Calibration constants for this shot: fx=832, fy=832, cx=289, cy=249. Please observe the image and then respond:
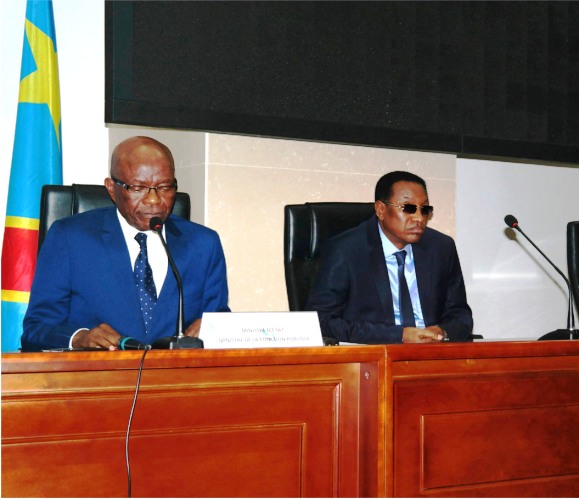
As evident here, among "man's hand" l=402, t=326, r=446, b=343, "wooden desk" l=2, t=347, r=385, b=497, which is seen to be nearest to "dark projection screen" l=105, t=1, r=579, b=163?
"man's hand" l=402, t=326, r=446, b=343

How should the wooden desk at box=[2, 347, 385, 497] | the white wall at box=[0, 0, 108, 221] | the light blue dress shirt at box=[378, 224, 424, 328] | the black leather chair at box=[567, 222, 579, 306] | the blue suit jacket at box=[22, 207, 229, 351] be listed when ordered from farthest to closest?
the white wall at box=[0, 0, 108, 221], the black leather chair at box=[567, 222, 579, 306], the light blue dress shirt at box=[378, 224, 424, 328], the blue suit jacket at box=[22, 207, 229, 351], the wooden desk at box=[2, 347, 385, 497]

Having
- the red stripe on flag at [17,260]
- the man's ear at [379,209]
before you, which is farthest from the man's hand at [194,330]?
the red stripe on flag at [17,260]

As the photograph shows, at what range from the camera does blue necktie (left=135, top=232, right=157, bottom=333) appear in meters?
2.32

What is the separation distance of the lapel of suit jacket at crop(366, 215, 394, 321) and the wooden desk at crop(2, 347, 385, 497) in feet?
2.97

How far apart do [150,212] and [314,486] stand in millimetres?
915

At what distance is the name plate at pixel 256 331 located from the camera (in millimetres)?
1819

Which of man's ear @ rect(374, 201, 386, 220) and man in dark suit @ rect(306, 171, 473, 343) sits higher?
man's ear @ rect(374, 201, 386, 220)

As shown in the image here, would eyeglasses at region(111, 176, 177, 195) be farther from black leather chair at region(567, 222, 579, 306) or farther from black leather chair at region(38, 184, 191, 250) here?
black leather chair at region(567, 222, 579, 306)

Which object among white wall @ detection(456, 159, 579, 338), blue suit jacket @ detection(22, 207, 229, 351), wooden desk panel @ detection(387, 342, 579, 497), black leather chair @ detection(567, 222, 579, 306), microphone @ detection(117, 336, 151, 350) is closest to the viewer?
microphone @ detection(117, 336, 151, 350)

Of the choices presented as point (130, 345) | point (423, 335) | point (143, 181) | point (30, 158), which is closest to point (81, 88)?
point (30, 158)

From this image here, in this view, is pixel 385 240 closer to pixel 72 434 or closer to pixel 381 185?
pixel 381 185

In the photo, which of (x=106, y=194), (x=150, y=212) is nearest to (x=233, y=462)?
(x=150, y=212)

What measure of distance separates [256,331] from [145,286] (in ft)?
1.96

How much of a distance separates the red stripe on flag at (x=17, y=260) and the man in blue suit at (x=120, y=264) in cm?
81
